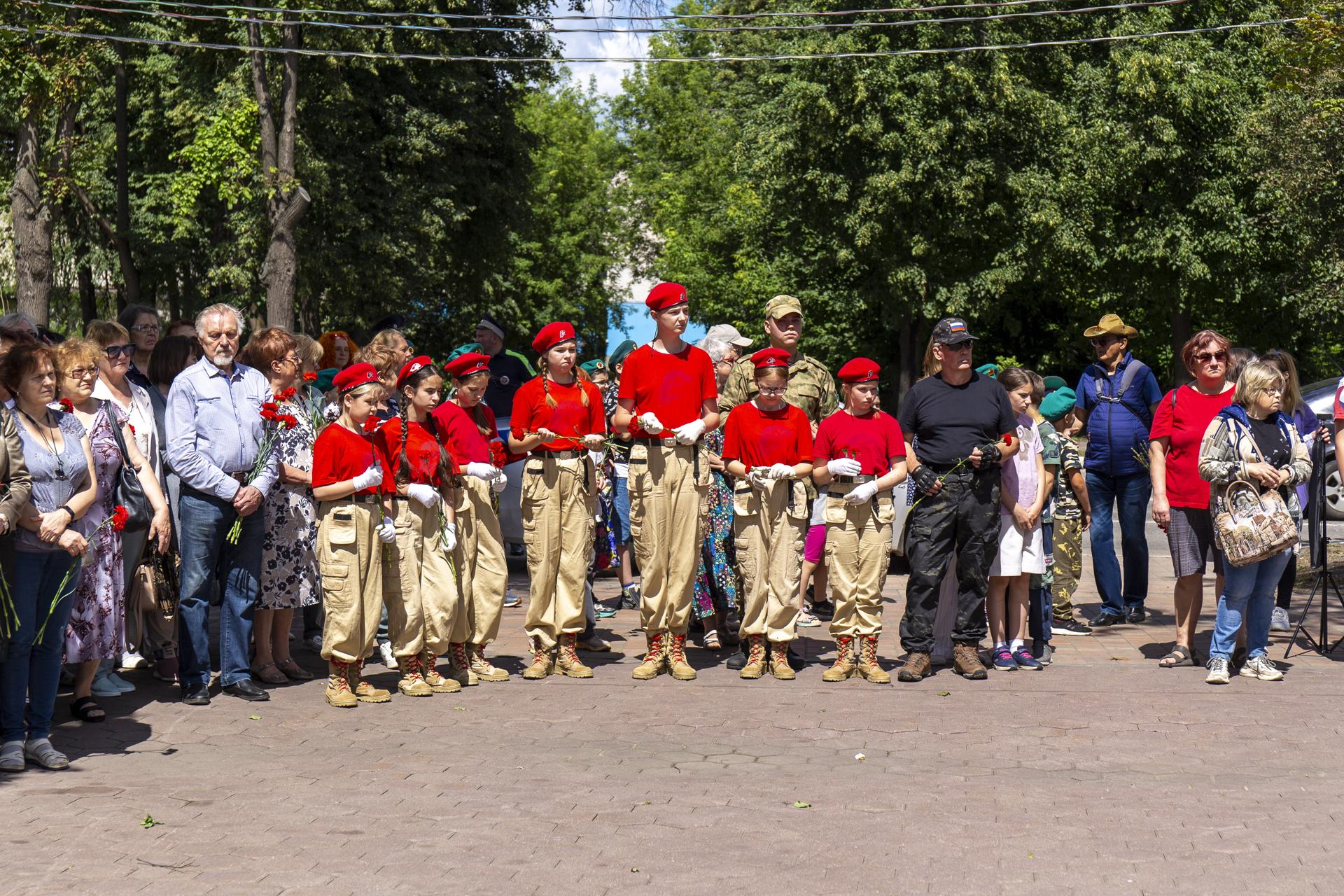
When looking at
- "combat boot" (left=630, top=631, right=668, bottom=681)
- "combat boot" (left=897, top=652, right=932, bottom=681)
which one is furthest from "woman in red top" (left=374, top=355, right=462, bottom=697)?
"combat boot" (left=897, top=652, right=932, bottom=681)

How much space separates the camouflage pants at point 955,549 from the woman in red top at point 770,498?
67 centimetres

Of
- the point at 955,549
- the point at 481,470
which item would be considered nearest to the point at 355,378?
the point at 481,470

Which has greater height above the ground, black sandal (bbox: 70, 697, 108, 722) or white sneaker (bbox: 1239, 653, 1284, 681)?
black sandal (bbox: 70, 697, 108, 722)

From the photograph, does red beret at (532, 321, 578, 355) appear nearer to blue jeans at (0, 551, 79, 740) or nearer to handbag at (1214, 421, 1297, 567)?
blue jeans at (0, 551, 79, 740)

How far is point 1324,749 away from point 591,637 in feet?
14.7

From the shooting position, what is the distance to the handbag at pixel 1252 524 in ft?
26.8

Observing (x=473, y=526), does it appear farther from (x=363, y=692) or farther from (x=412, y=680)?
(x=363, y=692)

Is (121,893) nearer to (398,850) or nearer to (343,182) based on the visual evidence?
(398,850)

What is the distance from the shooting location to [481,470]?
8.19 m

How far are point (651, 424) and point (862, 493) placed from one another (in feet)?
4.06

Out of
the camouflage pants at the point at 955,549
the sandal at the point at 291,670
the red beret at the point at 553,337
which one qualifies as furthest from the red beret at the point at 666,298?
the sandal at the point at 291,670

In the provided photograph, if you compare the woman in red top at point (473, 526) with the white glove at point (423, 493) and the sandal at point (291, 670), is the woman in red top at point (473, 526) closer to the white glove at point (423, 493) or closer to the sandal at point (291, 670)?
the white glove at point (423, 493)

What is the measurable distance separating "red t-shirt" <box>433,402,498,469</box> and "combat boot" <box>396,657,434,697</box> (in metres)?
1.12

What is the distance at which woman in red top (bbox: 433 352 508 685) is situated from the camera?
8242 mm
